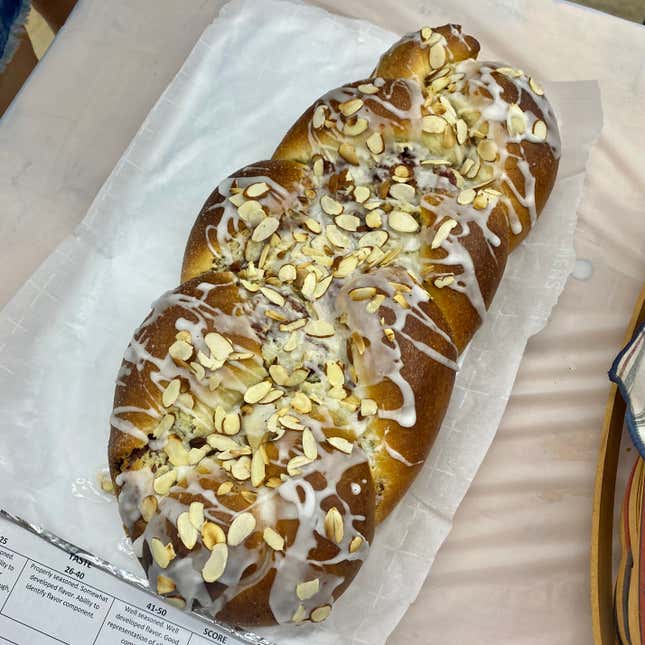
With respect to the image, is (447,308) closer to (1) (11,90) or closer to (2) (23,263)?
(2) (23,263)

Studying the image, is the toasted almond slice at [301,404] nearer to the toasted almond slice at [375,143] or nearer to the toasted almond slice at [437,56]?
the toasted almond slice at [375,143]

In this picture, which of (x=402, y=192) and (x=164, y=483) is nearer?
(x=164, y=483)

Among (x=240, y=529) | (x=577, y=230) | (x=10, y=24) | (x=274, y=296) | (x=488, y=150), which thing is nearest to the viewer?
(x=240, y=529)

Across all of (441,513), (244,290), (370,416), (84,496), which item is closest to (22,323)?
(84,496)

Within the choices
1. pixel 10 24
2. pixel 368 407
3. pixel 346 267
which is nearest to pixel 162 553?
pixel 368 407

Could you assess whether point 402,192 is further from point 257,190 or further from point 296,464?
point 296,464

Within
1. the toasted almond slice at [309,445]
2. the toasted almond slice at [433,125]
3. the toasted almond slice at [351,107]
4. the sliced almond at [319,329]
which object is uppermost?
the toasted almond slice at [433,125]

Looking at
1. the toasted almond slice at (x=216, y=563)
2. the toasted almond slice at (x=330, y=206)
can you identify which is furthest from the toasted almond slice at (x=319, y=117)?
the toasted almond slice at (x=216, y=563)
